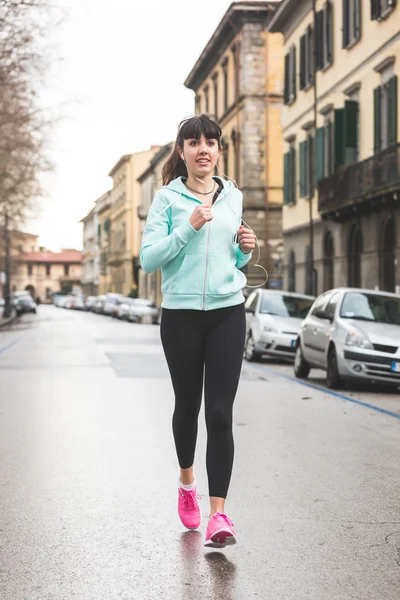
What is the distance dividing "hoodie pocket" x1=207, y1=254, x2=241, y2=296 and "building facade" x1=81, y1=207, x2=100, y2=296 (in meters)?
131

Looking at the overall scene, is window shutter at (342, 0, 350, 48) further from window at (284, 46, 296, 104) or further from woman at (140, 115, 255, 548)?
woman at (140, 115, 255, 548)

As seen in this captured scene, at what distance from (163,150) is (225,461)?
7630cm

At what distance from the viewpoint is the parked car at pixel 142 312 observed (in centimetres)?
5653

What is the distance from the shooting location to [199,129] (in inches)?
204

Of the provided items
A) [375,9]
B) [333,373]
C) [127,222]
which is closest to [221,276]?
[333,373]

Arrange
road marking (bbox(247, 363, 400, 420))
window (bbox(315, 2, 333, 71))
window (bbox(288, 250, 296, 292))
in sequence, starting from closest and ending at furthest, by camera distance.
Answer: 1. road marking (bbox(247, 363, 400, 420))
2. window (bbox(315, 2, 333, 71))
3. window (bbox(288, 250, 296, 292))

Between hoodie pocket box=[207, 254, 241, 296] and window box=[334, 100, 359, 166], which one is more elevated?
window box=[334, 100, 359, 166]

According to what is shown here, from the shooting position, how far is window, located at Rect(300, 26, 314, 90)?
118ft


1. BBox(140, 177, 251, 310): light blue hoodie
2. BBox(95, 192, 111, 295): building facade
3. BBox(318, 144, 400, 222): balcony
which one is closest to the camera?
BBox(140, 177, 251, 310): light blue hoodie

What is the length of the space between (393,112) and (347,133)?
4.09 meters

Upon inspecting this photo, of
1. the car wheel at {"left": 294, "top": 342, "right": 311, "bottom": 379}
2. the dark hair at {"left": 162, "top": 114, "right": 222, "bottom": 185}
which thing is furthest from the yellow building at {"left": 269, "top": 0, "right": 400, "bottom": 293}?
the dark hair at {"left": 162, "top": 114, "right": 222, "bottom": 185}

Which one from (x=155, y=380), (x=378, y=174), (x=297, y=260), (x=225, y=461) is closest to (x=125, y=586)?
(x=225, y=461)

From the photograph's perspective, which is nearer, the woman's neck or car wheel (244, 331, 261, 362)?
the woman's neck

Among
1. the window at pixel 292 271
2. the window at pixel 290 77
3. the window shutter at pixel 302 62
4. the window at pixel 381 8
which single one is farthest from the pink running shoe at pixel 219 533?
the window at pixel 290 77
